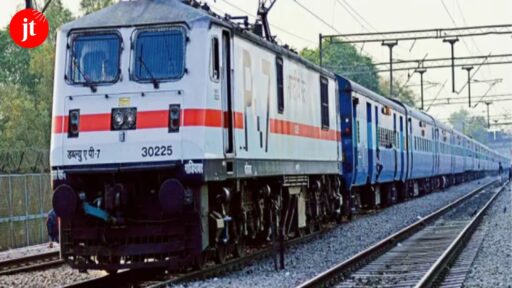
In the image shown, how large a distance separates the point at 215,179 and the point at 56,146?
2.27 m

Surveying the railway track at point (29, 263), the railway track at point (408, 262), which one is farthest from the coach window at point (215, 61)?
the railway track at point (29, 263)

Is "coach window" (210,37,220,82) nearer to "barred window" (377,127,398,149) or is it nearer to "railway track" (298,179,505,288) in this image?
"railway track" (298,179,505,288)

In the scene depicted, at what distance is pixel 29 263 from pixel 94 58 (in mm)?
5080

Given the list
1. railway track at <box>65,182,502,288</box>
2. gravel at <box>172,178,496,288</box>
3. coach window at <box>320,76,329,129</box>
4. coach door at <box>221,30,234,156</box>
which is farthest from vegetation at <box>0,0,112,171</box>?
coach door at <box>221,30,234,156</box>

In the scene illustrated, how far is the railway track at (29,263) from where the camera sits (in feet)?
48.6

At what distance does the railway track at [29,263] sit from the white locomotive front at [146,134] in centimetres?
258

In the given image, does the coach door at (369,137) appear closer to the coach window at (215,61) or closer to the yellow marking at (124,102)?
the coach window at (215,61)

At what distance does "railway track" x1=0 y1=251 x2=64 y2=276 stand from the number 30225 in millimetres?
3742

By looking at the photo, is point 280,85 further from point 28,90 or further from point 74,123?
point 28,90

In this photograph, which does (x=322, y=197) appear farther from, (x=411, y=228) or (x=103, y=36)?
(x=103, y=36)

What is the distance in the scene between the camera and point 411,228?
21062 millimetres

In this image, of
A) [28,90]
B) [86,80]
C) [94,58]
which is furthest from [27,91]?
[86,80]

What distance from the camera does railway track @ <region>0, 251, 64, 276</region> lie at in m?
14.8

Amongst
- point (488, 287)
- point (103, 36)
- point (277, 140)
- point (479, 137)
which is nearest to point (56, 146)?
point (103, 36)
